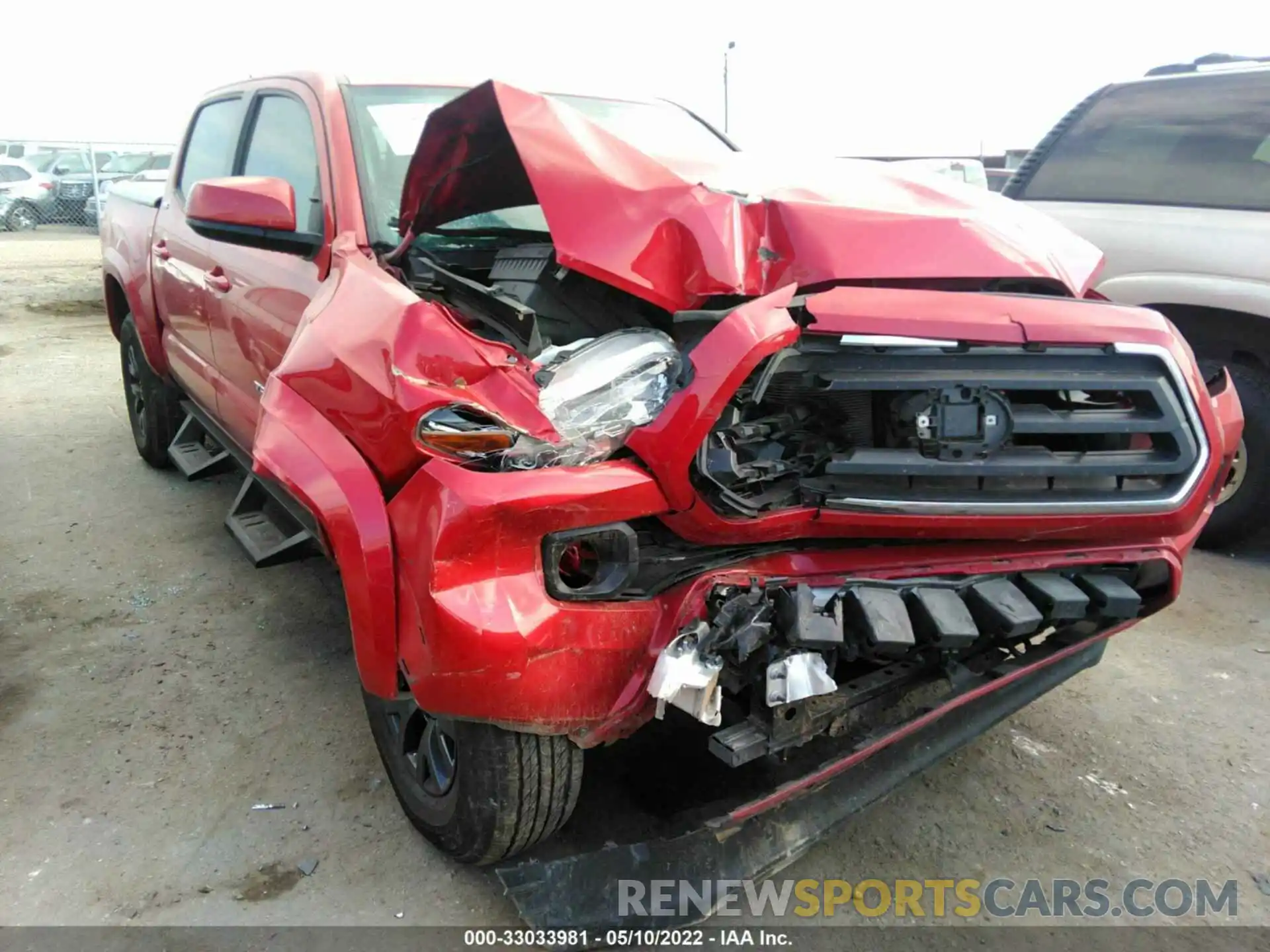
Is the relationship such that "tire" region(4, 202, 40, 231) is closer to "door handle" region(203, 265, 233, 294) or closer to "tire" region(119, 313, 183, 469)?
"tire" region(119, 313, 183, 469)

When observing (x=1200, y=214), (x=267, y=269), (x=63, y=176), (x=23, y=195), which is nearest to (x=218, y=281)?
(x=267, y=269)

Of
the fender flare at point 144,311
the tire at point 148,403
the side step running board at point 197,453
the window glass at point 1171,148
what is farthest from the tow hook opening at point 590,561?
the window glass at point 1171,148

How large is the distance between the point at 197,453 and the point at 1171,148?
5.06 meters

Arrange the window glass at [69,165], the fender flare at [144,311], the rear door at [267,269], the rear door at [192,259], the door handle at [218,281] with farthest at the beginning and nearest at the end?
the window glass at [69,165] → the fender flare at [144,311] → the rear door at [192,259] → the door handle at [218,281] → the rear door at [267,269]

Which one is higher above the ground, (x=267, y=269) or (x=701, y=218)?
(x=701, y=218)

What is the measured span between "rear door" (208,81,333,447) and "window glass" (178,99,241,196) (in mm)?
207

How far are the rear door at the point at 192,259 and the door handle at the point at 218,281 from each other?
0.03m

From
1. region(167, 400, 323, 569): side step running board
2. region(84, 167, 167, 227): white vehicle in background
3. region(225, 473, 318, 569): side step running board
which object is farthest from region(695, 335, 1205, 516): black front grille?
region(84, 167, 167, 227): white vehicle in background

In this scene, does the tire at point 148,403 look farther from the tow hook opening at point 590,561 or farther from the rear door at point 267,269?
the tow hook opening at point 590,561

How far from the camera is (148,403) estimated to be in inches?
206

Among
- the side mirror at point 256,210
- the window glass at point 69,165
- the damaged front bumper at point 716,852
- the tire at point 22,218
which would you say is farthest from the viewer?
the tire at point 22,218

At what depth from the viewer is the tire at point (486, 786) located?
2.03m

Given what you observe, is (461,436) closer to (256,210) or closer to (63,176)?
(256,210)

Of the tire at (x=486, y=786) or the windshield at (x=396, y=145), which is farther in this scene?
the windshield at (x=396, y=145)
